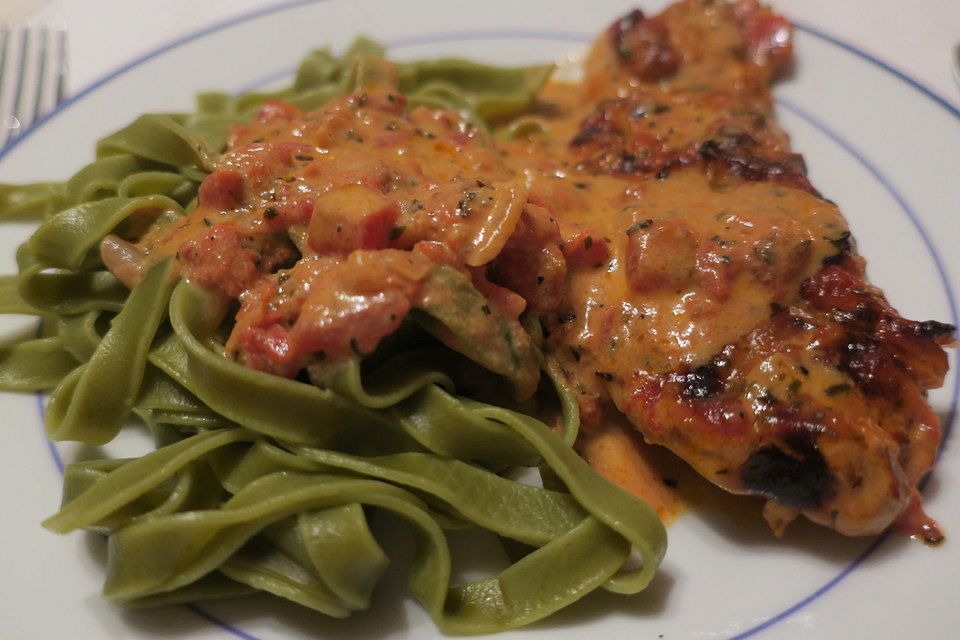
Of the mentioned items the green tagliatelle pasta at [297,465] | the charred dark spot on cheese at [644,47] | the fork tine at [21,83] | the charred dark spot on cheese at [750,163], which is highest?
the charred dark spot on cheese at [644,47]

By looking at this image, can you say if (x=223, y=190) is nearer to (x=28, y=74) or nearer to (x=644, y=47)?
(x=644, y=47)

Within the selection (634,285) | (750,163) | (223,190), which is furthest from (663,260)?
(223,190)

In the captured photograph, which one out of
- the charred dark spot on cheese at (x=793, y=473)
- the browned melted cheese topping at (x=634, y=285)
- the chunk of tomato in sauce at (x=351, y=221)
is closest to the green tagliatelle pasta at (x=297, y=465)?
the browned melted cheese topping at (x=634, y=285)

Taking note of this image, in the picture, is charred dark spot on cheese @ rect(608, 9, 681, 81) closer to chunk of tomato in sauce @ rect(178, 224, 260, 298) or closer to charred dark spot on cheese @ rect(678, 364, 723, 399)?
charred dark spot on cheese @ rect(678, 364, 723, 399)

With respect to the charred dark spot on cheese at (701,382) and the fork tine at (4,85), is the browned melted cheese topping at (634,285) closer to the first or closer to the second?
the charred dark spot on cheese at (701,382)

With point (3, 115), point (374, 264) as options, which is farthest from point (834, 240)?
point (3, 115)

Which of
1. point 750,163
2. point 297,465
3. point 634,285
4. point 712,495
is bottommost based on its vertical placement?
point 712,495

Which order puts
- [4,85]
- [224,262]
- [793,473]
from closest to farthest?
[793,473] → [224,262] → [4,85]
